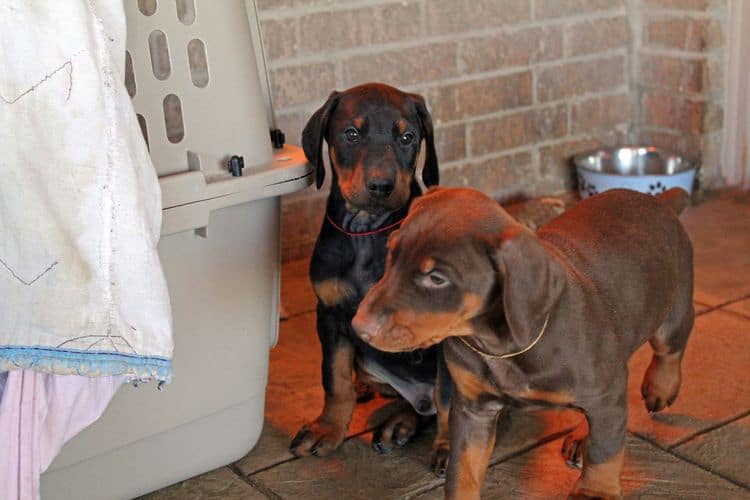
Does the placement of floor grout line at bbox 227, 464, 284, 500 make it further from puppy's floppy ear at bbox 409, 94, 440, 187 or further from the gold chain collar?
puppy's floppy ear at bbox 409, 94, 440, 187

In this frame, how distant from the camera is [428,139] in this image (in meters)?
2.39

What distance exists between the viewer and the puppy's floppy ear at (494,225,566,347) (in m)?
1.62

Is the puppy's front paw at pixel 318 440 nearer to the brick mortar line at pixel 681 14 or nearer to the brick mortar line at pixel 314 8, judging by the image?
the brick mortar line at pixel 314 8

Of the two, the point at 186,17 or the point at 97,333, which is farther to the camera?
the point at 186,17

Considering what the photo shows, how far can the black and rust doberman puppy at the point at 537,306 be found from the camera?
5.42ft

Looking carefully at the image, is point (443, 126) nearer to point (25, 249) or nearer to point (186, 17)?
point (186, 17)

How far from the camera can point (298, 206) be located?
3547 mm

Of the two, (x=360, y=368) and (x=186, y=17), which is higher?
(x=186, y=17)

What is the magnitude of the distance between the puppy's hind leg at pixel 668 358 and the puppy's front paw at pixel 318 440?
68 cm

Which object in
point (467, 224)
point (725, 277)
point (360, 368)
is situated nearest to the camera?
point (467, 224)

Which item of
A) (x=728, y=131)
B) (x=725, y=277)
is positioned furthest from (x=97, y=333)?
(x=728, y=131)

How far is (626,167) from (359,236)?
203cm

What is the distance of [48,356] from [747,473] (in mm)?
1357

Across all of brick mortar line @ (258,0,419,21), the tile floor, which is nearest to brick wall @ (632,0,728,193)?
brick mortar line @ (258,0,419,21)
